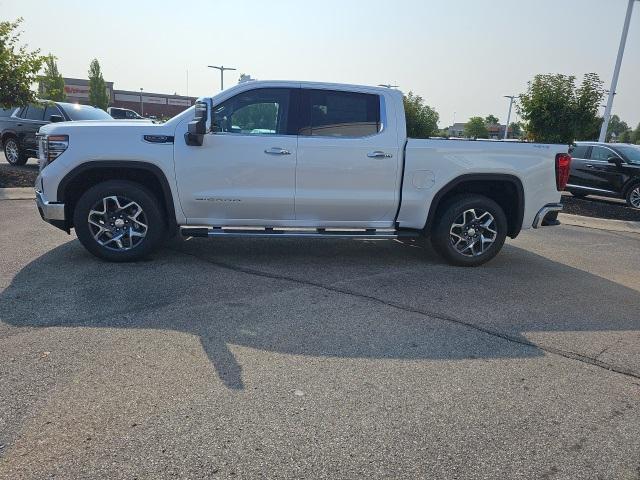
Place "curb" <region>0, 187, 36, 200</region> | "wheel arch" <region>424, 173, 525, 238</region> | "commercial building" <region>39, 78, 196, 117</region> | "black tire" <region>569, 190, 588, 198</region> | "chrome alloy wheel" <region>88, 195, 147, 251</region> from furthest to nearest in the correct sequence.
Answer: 1. "commercial building" <region>39, 78, 196, 117</region>
2. "black tire" <region>569, 190, 588, 198</region>
3. "curb" <region>0, 187, 36, 200</region>
4. "wheel arch" <region>424, 173, 525, 238</region>
5. "chrome alloy wheel" <region>88, 195, 147, 251</region>

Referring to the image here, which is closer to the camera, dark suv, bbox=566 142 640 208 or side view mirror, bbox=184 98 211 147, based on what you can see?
side view mirror, bbox=184 98 211 147

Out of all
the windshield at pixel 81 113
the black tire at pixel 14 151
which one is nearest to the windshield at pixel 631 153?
the windshield at pixel 81 113

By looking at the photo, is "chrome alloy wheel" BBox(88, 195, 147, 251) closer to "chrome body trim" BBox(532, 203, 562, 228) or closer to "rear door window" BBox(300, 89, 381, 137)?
"rear door window" BBox(300, 89, 381, 137)

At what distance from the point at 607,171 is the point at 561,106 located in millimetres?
2579

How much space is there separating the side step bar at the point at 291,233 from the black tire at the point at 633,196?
9.61m

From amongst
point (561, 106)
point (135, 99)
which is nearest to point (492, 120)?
point (135, 99)

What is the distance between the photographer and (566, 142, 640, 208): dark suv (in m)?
13.1

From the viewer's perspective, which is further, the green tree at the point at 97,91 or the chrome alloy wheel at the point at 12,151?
the green tree at the point at 97,91

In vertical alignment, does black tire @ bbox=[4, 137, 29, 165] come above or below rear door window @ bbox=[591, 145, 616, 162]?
below

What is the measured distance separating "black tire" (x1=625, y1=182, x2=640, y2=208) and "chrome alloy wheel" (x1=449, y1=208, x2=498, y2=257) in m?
8.91

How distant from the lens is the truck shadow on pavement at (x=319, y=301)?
13.4ft

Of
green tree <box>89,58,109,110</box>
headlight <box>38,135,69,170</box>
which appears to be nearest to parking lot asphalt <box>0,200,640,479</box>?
headlight <box>38,135,69,170</box>

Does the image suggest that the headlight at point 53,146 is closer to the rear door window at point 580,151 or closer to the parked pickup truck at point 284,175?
the parked pickup truck at point 284,175

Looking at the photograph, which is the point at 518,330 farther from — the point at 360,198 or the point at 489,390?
the point at 360,198
